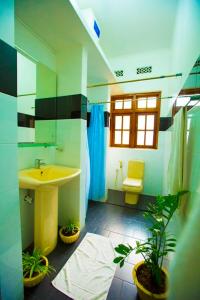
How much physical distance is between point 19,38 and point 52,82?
0.53 m

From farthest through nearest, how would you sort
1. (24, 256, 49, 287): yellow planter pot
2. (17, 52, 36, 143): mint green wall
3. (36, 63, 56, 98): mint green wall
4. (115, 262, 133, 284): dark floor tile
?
(36, 63, 56, 98): mint green wall
(17, 52, 36, 143): mint green wall
(115, 262, 133, 284): dark floor tile
(24, 256, 49, 287): yellow planter pot

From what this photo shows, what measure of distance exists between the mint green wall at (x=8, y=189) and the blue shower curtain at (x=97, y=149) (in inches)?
71.2

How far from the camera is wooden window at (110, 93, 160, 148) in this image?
10.2ft

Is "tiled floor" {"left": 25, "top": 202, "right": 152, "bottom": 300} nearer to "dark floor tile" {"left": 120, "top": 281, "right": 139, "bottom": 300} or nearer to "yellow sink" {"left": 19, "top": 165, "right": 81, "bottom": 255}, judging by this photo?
"dark floor tile" {"left": 120, "top": 281, "right": 139, "bottom": 300}

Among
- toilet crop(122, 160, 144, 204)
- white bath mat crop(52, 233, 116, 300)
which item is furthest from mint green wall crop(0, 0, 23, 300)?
toilet crop(122, 160, 144, 204)

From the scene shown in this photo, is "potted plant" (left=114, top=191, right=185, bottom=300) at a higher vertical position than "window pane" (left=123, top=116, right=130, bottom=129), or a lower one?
lower

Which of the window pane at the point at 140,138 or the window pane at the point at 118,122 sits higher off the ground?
the window pane at the point at 118,122

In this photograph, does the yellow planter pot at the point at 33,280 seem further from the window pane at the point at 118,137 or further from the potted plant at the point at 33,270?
the window pane at the point at 118,137

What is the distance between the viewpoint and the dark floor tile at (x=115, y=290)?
46.2 inches

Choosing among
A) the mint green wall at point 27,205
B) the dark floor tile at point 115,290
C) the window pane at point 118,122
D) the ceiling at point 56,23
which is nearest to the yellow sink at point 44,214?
the mint green wall at point 27,205

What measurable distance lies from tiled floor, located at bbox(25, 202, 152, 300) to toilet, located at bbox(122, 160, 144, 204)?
0.23 meters

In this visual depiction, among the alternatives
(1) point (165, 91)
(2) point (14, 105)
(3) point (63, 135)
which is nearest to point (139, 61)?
(1) point (165, 91)

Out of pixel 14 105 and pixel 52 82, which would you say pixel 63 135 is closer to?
pixel 52 82

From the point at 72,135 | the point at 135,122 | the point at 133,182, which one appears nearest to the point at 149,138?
the point at 135,122
